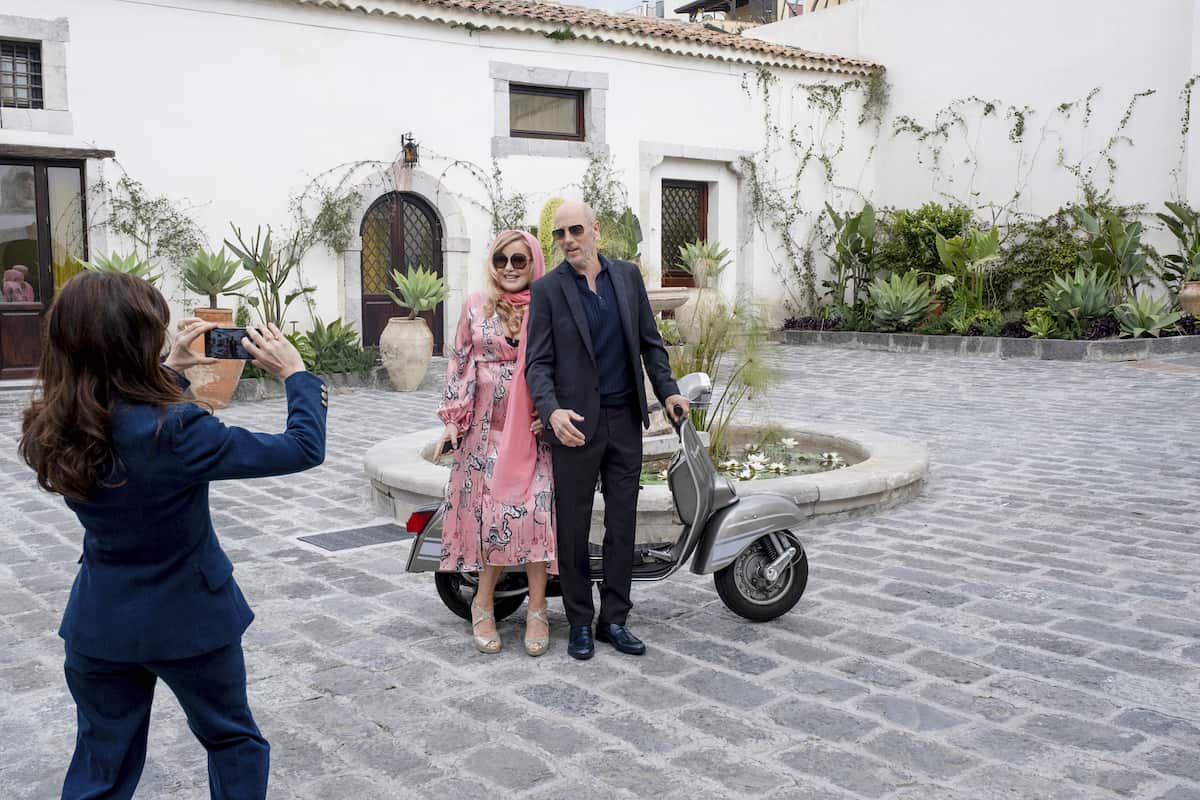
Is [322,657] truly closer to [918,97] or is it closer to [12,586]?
[12,586]

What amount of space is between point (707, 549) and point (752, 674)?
55cm

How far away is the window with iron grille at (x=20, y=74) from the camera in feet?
38.8

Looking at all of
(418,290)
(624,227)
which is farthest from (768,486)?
(624,227)

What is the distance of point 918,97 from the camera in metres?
19.0

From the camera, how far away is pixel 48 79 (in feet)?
39.1

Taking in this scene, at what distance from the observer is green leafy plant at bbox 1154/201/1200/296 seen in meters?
14.9

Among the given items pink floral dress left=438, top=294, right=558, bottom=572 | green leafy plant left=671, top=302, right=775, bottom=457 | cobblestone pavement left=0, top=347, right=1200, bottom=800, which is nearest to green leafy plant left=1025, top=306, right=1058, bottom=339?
cobblestone pavement left=0, top=347, right=1200, bottom=800

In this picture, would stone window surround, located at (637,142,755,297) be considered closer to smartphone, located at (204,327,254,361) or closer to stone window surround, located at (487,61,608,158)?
stone window surround, located at (487,61,608,158)

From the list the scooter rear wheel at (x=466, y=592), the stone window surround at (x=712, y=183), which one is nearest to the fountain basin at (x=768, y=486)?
the scooter rear wheel at (x=466, y=592)

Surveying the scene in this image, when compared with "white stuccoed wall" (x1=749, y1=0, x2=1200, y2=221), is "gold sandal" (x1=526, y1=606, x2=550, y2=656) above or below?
below

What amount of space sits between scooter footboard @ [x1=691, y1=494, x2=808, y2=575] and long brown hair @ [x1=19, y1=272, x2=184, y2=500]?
2.44 metres

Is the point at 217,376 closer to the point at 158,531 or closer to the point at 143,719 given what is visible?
the point at 143,719

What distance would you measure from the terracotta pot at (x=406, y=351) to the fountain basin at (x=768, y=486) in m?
5.21

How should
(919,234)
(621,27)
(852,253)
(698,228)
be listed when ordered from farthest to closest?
(852,253)
(698,228)
(919,234)
(621,27)
